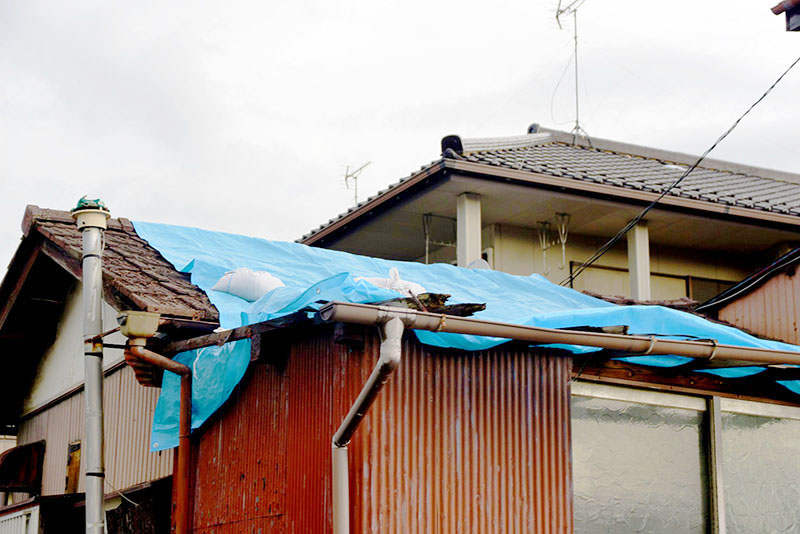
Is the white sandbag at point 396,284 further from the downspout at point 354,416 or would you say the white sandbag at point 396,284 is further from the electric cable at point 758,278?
the electric cable at point 758,278

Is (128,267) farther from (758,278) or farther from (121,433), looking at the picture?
(758,278)

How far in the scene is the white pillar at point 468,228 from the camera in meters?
13.6

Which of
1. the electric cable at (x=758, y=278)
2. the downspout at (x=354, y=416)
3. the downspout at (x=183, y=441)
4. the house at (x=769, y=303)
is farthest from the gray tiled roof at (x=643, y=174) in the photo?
the downspout at (x=354, y=416)

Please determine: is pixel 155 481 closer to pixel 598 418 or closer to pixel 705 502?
pixel 598 418

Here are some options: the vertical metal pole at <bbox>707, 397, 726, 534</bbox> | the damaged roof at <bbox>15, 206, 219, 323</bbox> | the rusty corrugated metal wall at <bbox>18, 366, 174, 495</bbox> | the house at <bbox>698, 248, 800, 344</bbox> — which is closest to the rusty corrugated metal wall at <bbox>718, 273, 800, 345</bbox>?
the house at <bbox>698, 248, 800, 344</bbox>

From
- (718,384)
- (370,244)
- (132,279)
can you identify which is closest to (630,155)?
(370,244)

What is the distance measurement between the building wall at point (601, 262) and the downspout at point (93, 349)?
7.60 m

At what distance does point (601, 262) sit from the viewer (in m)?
15.2

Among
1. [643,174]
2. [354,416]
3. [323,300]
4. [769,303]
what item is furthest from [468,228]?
[354,416]

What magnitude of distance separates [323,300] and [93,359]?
7.83ft

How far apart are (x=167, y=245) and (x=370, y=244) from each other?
21.5 ft

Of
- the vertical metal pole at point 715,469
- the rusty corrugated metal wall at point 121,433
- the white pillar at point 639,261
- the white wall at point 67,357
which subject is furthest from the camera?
the white pillar at point 639,261

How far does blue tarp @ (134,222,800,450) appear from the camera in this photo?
7.35 m

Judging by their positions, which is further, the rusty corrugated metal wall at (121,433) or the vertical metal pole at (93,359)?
the rusty corrugated metal wall at (121,433)
